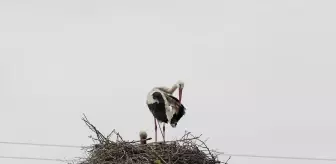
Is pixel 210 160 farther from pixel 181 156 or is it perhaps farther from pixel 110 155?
pixel 110 155

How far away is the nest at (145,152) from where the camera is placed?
21.4 ft

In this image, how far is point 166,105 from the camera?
7.21 metres

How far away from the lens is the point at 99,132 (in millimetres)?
6852

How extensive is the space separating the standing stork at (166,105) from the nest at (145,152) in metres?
0.39

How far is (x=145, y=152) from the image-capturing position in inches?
260

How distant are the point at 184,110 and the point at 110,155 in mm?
982

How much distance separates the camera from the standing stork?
284 inches

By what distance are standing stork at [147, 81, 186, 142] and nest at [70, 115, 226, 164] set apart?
0.39 metres

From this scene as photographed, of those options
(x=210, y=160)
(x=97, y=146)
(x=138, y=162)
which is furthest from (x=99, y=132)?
(x=210, y=160)

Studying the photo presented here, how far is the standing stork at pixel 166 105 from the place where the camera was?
23.7ft

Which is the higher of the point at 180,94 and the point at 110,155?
the point at 180,94

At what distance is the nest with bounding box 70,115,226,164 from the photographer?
6520 mm

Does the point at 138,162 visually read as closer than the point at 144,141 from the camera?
Yes

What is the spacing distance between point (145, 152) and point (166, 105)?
73cm
